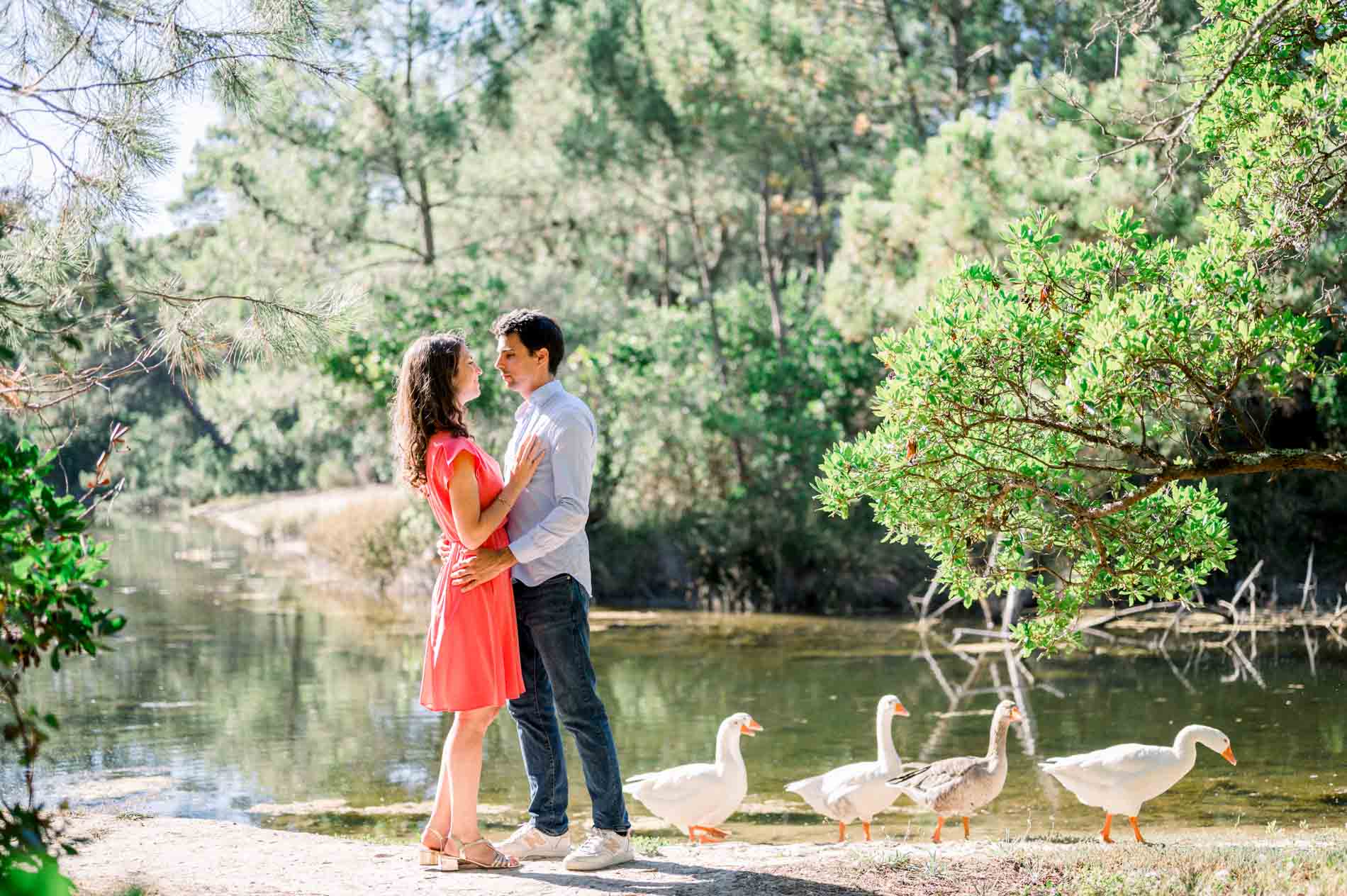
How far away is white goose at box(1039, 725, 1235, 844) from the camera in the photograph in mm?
7203

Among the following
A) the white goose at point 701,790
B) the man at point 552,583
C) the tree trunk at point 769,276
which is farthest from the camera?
the tree trunk at point 769,276

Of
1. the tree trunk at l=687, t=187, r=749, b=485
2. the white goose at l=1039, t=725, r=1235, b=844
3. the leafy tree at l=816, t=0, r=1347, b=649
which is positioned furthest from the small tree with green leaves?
the tree trunk at l=687, t=187, r=749, b=485

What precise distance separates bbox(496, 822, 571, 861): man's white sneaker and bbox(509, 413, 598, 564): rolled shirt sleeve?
1.21 m

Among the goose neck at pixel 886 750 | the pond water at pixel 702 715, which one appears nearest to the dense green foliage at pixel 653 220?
the pond water at pixel 702 715

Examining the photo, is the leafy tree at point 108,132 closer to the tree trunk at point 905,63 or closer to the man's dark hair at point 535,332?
the man's dark hair at point 535,332

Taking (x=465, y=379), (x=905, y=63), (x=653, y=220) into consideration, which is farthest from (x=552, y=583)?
(x=653, y=220)

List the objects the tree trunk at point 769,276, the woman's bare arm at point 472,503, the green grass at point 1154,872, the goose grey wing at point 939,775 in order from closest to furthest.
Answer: the green grass at point 1154,872
the woman's bare arm at point 472,503
the goose grey wing at point 939,775
the tree trunk at point 769,276

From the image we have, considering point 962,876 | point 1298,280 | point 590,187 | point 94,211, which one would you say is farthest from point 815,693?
point 590,187

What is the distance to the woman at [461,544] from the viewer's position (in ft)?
17.4

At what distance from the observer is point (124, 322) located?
6.42 metres

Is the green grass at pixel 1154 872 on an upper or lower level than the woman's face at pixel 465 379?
lower

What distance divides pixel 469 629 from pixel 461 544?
14.9 inches

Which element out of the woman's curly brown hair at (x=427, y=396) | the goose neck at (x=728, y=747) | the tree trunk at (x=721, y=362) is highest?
the tree trunk at (x=721, y=362)

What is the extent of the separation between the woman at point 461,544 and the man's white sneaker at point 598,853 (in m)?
0.30
